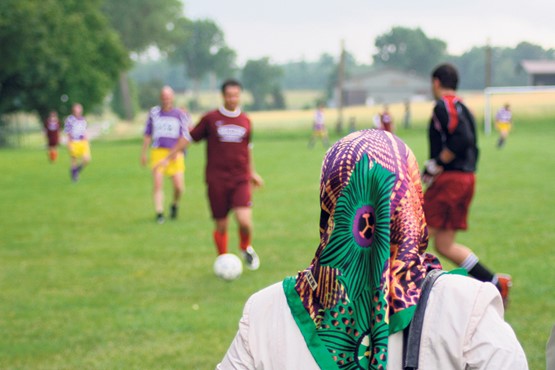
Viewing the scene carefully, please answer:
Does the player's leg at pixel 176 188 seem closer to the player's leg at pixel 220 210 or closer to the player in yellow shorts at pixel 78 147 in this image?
the player's leg at pixel 220 210

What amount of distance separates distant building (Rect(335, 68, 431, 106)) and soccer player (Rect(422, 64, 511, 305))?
4152 inches

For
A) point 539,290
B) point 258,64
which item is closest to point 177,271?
point 539,290

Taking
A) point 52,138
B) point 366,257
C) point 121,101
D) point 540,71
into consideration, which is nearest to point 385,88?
point 121,101

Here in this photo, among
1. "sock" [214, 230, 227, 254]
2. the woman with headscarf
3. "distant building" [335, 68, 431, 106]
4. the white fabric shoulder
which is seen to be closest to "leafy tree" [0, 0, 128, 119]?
"sock" [214, 230, 227, 254]

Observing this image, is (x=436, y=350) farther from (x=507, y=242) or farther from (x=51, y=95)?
(x=51, y=95)

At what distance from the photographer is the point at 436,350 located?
1.95 m

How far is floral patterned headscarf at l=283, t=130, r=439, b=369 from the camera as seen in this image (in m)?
1.99

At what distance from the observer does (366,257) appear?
203cm

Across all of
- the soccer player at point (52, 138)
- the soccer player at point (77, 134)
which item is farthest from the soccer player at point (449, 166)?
the soccer player at point (52, 138)

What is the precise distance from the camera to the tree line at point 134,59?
168ft

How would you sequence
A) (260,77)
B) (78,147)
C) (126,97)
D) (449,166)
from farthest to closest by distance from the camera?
(260,77), (126,97), (78,147), (449,166)

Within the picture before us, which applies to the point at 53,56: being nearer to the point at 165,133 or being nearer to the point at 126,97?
the point at 165,133

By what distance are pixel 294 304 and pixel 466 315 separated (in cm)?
43

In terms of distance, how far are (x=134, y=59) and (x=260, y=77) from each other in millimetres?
29626
